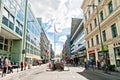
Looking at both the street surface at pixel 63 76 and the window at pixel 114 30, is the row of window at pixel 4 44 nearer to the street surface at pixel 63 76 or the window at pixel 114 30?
the street surface at pixel 63 76

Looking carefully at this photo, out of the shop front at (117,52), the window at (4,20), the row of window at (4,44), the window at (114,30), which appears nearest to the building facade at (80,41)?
the row of window at (4,44)

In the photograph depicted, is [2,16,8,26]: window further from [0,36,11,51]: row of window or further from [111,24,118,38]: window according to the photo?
[111,24,118,38]: window

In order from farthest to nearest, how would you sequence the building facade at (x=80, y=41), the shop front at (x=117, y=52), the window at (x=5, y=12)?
the building facade at (x=80, y=41)
the window at (x=5, y=12)
the shop front at (x=117, y=52)

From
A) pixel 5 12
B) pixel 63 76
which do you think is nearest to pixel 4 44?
pixel 5 12

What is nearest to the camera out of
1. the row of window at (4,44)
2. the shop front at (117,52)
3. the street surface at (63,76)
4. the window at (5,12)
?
the street surface at (63,76)

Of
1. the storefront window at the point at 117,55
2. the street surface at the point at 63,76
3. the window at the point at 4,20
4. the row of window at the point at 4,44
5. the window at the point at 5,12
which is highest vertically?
the window at the point at 5,12

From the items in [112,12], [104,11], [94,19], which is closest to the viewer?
[112,12]

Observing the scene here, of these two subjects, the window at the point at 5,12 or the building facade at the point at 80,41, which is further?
the building facade at the point at 80,41

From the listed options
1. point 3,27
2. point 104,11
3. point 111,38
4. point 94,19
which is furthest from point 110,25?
point 3,27

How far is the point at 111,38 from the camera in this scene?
22000 millimetres

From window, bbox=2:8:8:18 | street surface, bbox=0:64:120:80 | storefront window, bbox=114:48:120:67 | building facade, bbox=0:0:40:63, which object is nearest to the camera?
street surface, bbox=0:64:120:80

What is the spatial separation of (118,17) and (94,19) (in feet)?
38.3

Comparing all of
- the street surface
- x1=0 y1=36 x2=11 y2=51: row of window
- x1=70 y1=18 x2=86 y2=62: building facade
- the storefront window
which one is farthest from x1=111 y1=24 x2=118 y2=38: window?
x1=70 y1=18 x2=86 y2=62: building facade

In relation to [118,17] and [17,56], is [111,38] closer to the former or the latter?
[118,17]
